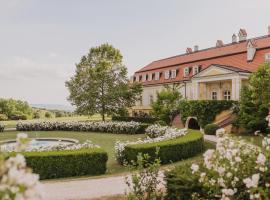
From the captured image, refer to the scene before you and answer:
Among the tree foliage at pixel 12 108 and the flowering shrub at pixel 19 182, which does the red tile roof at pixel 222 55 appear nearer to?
the flowering shrub at pixel 19 182

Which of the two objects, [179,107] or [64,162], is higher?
[179,107]

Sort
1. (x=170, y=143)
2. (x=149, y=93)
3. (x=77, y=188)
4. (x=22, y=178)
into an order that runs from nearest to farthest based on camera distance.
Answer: (x=22, y=178) < (x=77, y=188) < (x=170, y=143) < (x=149, y=93)

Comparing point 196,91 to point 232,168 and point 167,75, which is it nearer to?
point 167,75

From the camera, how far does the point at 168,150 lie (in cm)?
1430

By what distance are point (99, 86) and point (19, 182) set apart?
32367mm

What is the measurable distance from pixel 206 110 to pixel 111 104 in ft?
37.7

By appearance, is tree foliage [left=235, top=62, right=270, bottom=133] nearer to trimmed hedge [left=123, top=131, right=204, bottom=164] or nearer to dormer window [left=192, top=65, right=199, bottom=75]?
trimmed hedge [left=123, top=131, right=204, bottom=164]

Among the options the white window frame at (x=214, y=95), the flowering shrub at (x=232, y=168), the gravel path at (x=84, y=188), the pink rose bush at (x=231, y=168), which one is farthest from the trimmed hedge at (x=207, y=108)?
the pink rose bush at (x=231, y=168)

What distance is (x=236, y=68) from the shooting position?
92.0 feet

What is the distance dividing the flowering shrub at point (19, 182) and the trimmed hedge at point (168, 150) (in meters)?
10.9

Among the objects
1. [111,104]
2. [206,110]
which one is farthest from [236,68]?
[111,104]

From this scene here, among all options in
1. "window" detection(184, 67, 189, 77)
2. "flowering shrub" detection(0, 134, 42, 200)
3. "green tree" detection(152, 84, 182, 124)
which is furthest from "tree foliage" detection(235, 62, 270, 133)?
"flowering shrub" detection(0, 134, 42, 200)

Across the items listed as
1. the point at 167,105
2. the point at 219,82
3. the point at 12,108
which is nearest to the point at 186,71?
the point at 219,82

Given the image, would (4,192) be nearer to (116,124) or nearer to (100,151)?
(100,151)
